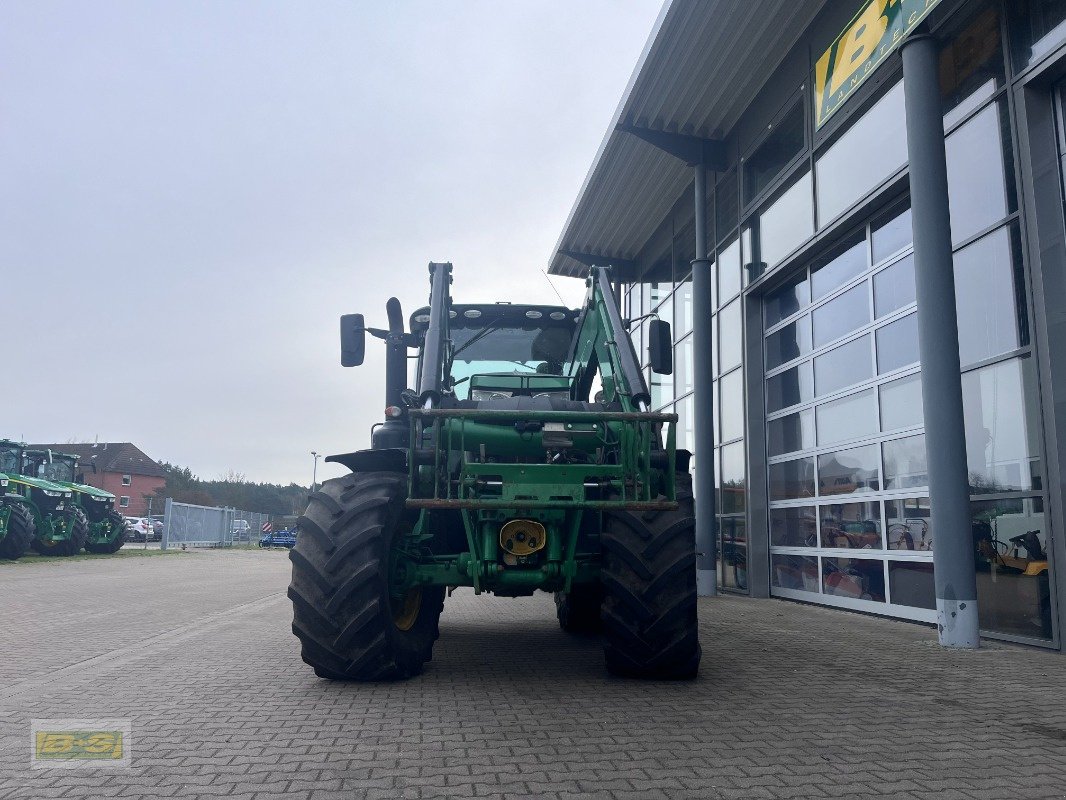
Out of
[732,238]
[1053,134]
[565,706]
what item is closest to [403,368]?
[565,706]

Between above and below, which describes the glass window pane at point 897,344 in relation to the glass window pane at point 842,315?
below

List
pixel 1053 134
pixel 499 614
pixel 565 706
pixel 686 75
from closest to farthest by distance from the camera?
pixel 565 706 → pixel 1053 134 → pixel 499 614 → pixel 686 75

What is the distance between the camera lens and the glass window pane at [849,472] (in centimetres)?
1044

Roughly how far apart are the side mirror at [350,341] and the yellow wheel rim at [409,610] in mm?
1734

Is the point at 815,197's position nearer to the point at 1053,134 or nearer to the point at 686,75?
the point at 686,75

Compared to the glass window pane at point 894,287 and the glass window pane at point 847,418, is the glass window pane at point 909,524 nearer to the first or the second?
the glass window pane at point 847,418

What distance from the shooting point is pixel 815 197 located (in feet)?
37.6

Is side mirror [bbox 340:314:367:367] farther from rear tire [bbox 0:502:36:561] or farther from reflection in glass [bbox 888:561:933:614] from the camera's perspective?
rear tire [bbox 0:502:36:561]

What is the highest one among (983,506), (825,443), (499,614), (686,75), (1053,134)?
(686,75)

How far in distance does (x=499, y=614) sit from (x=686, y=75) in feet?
26.3

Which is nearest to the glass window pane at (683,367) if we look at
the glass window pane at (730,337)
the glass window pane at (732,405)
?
the glass window pane at (730,337)

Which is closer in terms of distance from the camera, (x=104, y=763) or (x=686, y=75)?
(x=104, y=763)

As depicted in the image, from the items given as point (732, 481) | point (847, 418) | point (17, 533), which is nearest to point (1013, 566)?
point (847, 418)

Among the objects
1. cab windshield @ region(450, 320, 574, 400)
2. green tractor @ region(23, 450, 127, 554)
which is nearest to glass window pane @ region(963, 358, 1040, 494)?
cab windshield @ region(450, 320, 574, 400)
